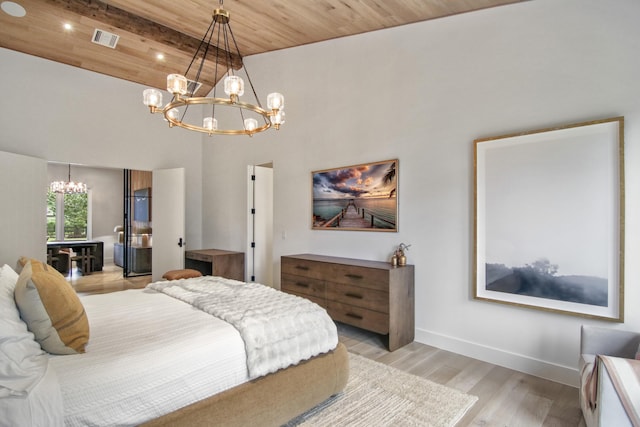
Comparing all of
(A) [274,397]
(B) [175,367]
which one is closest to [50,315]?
(B) [175,367]

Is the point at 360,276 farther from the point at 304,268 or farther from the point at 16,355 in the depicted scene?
the point at 16,355

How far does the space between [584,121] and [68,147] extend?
647 centimetres

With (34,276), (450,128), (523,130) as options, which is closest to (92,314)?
(34,276)

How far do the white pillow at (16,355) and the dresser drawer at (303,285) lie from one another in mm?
2688

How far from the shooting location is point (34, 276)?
164 centimetres

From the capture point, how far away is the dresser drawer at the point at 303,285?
12.9 ft

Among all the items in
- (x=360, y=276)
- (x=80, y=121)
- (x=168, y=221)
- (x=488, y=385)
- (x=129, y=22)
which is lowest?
(x=488, y=385)

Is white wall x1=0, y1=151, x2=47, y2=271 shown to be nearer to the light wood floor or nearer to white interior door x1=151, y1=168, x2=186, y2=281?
white interior door x1=151, y1=168, x2=186, y2=281

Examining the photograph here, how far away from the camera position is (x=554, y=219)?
2.67 metres

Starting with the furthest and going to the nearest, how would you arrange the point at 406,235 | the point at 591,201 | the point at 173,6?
1. the point at 173,6
2. the point at 406,235
3. the point at 591,201

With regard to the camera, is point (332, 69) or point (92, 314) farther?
point (332, 69)

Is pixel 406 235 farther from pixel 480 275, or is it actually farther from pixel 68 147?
pixel 68 147

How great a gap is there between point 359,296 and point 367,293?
0.39ft

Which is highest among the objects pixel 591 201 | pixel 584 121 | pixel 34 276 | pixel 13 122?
pixel 13 122
